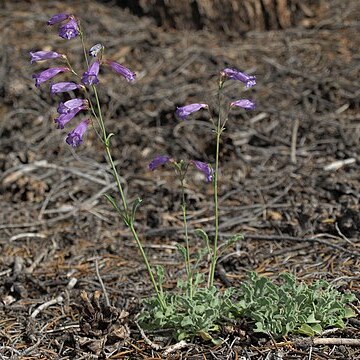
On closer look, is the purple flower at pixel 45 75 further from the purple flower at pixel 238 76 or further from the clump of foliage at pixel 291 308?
the clump of foliage at pixel 291 308

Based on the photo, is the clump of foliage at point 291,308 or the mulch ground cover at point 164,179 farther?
the mulch ground cover at point 164,179

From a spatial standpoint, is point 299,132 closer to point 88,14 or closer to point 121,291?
point 121,291

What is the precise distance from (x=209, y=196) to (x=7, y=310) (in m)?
1.44

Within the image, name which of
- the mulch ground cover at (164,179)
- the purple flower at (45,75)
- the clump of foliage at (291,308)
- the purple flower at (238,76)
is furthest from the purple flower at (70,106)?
the clump of foliage at (291,308)

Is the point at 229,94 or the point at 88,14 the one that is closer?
the point at 229,94

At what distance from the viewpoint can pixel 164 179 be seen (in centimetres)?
457

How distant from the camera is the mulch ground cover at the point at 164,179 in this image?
3105 mm

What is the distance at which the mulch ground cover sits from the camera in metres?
3.11

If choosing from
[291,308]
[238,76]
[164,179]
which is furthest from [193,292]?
[164,179]

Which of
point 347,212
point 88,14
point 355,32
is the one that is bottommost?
point 347,212

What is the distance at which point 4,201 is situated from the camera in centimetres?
446

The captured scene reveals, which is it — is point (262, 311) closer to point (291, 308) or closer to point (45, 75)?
point (291, 308)

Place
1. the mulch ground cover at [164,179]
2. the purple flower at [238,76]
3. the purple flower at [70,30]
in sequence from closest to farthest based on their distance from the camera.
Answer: the purple flower at [70,30], the purple flower at [238,76], the mulch ground cover at [164,179]

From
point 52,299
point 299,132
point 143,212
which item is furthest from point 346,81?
point 52,299
